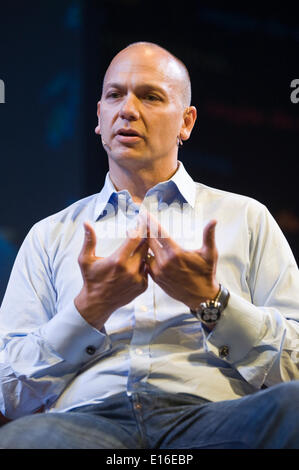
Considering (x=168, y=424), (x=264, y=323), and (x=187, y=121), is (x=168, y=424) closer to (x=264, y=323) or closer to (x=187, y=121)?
(x=264, y=323)

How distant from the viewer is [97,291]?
1.34m

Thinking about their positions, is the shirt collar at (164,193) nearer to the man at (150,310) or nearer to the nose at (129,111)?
the man at (150,310)

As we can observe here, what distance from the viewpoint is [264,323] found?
4.54 ft

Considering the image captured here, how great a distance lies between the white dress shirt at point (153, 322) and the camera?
54.2 inches

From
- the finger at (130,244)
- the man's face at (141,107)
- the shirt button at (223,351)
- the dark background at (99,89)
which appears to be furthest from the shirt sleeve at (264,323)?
the dark background at (99,89)

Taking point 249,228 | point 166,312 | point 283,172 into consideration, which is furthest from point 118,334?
point 283,172

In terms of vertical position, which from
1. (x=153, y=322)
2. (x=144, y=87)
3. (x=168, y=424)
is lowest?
(x=168, y=424)

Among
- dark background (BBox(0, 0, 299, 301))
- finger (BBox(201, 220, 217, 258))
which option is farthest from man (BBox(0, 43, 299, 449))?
dark background (BBox(0, 0, 299, 301))

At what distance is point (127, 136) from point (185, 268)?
45cm

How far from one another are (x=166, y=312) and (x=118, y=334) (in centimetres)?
12

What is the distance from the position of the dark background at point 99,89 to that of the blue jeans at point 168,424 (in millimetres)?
915

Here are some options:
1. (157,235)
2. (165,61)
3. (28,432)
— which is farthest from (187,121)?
(28,432)

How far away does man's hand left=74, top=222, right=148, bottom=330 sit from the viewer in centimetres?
131

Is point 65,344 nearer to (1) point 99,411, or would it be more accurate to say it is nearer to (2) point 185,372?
(1) point 99,411
